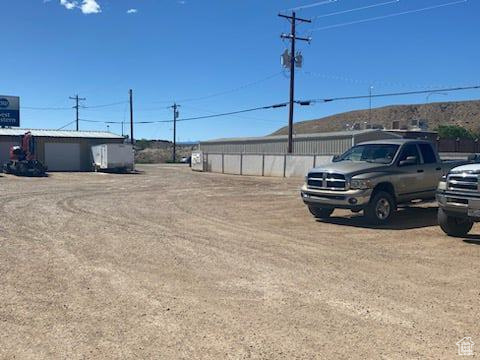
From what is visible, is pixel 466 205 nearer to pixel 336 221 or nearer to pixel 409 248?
pixel 409 248

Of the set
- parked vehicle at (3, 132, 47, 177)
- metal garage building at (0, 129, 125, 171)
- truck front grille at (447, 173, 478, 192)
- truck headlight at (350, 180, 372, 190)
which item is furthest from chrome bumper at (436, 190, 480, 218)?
metal garage building at (0, 129, 125, 171)

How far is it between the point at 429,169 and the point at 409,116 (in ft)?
453

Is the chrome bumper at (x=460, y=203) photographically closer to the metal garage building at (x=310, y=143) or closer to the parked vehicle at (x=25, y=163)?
the metal garage building at (x=310, y=143)

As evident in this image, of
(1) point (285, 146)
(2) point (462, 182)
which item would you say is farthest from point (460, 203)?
(1) point (285, 146)

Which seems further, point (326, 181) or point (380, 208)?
point (326, 181)

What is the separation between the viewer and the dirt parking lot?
484 cm

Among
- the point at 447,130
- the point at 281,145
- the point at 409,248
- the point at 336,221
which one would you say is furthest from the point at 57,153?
the point at 447,130

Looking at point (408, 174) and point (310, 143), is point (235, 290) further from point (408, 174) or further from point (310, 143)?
point (310, 143)

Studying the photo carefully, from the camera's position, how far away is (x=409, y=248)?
9.51 meters

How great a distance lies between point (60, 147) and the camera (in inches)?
1984

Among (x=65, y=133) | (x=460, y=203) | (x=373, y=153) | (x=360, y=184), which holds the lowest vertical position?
(x=460, y=203)

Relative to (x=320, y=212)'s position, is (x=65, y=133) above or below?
above

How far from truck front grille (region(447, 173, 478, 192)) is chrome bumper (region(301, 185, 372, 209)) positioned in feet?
7.73

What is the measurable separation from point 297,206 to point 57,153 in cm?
3860
